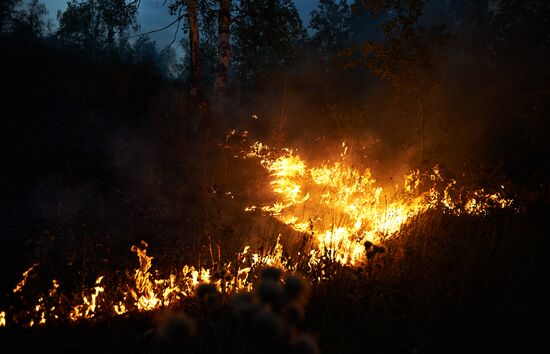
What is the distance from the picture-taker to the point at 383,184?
33.1 ft

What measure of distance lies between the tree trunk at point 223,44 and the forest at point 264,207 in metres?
0.06

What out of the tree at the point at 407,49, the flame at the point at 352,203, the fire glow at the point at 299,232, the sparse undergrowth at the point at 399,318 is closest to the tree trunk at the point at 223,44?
the fire glow at the point at 299,232

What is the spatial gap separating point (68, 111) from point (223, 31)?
4.94m

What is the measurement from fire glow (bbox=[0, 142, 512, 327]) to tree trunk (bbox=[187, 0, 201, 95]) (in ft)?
8.55

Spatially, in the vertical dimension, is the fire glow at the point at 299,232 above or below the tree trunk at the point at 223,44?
below

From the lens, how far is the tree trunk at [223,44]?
9434 mm

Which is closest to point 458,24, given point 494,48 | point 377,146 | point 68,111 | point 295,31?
point 494,48

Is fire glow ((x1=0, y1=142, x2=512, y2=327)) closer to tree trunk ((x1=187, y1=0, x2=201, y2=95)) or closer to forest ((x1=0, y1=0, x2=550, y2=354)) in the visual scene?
forest ((x1=0, y1=0, x2=550, y2=354))

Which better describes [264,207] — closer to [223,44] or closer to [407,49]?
[223,44]

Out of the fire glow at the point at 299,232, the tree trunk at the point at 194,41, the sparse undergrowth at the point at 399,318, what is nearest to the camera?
the sparse undergrowth at the point at 399,318

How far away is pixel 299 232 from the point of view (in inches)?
252

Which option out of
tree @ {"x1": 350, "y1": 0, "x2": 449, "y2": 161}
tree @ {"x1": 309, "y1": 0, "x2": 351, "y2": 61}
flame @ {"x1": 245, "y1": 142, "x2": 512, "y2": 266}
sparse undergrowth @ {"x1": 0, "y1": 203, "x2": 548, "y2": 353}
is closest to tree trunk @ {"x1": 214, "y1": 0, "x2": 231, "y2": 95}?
flame @ {"x1": 245, "y1": 142, "x2": 512, "y2": 266}

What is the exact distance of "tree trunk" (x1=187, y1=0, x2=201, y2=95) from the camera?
881cm

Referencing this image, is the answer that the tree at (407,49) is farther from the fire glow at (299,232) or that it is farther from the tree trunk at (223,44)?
the tree trunk at (223,44)
